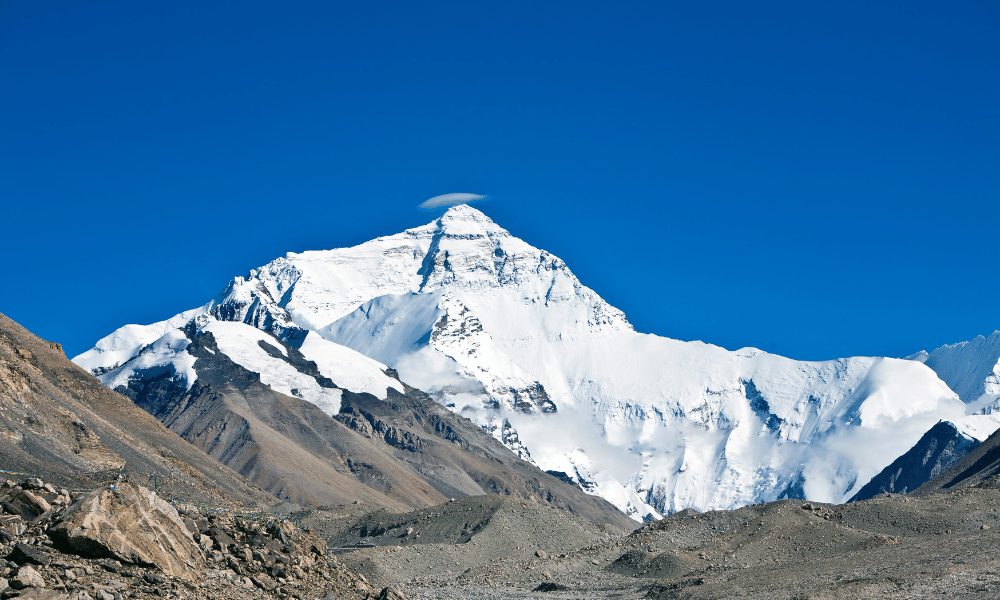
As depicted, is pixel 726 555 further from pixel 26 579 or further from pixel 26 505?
pixel 26 579

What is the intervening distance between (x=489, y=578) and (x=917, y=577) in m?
28.6

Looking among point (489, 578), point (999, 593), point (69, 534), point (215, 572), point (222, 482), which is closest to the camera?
point (69, 534)

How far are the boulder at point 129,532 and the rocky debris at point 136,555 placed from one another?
0.03 meters

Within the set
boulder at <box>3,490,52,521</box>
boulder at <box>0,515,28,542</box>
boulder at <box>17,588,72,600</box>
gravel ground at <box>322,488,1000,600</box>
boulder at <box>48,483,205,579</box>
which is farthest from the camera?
gravel ground at <box>322,488,1000,600</box>

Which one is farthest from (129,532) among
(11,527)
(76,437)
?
(76,437)

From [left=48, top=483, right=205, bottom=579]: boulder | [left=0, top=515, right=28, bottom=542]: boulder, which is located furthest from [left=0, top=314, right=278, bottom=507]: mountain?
[left=0, top=515, right=28, bottom=542]: boulder

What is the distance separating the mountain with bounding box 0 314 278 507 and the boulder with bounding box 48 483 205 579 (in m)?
15.5

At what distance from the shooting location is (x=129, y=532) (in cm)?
2859

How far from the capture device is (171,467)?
10700cm

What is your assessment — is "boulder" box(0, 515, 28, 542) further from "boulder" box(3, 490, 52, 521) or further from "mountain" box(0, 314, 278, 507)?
"mountain" box(0, 314, 278, 507)

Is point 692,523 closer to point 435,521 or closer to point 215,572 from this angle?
point 435,521

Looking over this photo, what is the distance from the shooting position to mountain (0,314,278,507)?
72.6 meters

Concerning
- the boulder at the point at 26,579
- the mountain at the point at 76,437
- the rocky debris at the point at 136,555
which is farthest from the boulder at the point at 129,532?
the mountain at the point at 76,437

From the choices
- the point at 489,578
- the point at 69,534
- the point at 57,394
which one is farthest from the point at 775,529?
the point at 57,394
